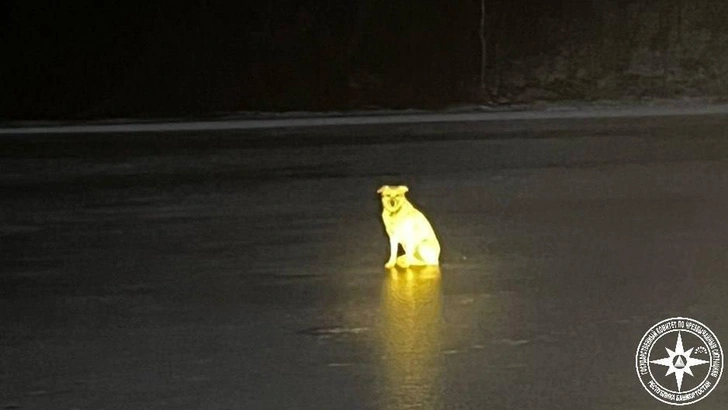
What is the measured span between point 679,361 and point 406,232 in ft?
7.23

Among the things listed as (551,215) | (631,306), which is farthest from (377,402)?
(551,215)

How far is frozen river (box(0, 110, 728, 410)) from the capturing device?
5617 mm

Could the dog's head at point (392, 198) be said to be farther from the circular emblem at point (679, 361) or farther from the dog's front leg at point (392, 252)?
the circular emblem at point (679, 361)

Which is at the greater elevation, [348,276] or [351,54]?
[351,54]

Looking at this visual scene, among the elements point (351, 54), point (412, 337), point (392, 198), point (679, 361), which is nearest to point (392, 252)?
point (392, 198)

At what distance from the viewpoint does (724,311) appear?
21.7 feet

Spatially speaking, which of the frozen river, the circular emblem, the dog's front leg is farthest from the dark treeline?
the circular emblem

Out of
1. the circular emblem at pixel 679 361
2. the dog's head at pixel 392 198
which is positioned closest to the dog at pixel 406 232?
the dog's head at pixel 392 198

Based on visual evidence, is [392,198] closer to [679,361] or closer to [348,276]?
[348,276]

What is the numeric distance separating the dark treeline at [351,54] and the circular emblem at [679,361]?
421 inches

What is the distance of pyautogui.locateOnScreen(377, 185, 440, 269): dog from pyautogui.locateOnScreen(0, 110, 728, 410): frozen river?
0.16m

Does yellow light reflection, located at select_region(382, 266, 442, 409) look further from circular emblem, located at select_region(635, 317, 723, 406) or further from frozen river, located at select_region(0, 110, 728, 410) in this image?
circular emblem, located at select_region(635, 317, 723, 406)

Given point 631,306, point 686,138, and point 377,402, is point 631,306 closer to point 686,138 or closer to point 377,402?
point 377,402

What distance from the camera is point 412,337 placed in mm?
6316
